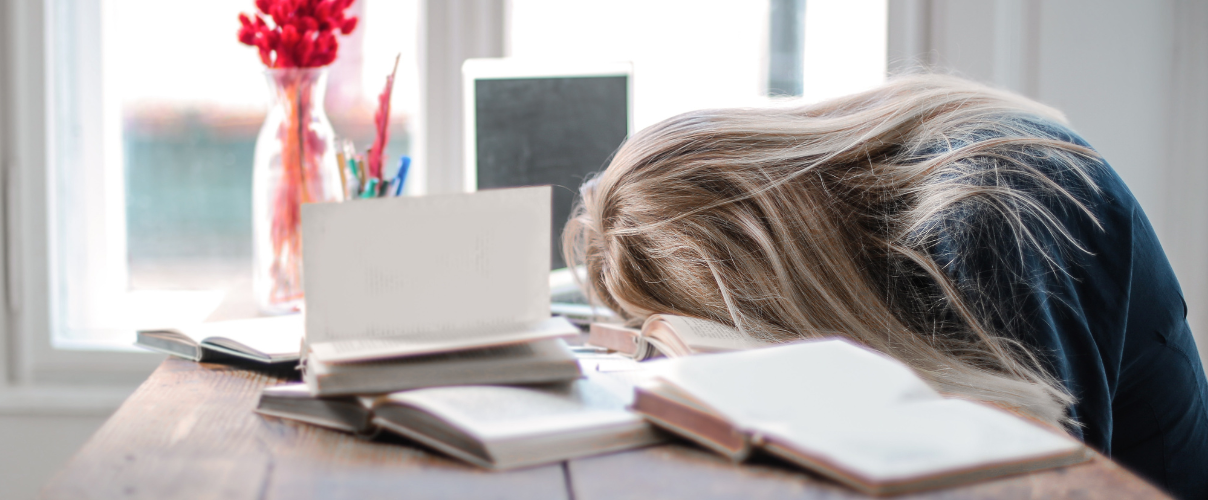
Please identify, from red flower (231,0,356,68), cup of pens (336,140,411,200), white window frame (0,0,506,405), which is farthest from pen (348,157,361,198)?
white window frame (0,0,506,405)

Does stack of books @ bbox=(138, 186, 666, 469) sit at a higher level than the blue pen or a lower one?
lower

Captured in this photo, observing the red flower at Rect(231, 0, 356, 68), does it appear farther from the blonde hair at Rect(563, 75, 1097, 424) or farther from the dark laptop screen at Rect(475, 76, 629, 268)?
the blonde hair at Rect(563, 75, 1097, 424)

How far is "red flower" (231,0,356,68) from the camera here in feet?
3.37

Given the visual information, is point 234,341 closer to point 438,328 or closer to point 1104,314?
point 438,328

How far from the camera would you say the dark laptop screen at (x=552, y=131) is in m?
1.08

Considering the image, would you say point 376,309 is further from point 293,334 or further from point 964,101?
point 964,101

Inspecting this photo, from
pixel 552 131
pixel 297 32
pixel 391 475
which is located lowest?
pixel 391 475

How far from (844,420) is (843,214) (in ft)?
1.06

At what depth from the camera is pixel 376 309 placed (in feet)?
1.92

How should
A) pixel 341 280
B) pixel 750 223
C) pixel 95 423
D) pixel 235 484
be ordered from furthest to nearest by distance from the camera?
pixel 95 423, pixel 750 223, pixel 341 280, pixel 235 484

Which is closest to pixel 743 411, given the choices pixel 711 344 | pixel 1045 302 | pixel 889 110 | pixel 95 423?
pixel 711 344

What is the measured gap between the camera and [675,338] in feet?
2.25

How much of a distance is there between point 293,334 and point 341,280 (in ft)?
0.90

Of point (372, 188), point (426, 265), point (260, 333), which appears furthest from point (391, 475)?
point (372, 188)
